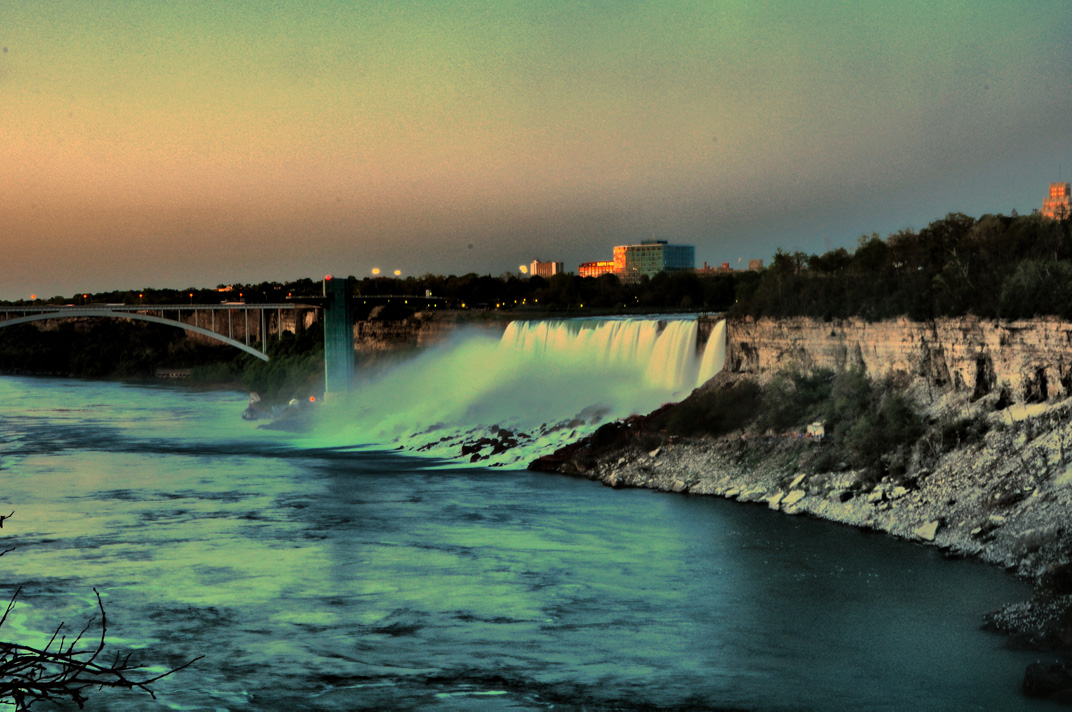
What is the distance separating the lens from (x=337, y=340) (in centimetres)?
5759

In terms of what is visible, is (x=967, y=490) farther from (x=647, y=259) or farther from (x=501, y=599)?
(x=647, y=259)

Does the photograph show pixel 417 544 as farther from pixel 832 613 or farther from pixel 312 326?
pixel 312 326

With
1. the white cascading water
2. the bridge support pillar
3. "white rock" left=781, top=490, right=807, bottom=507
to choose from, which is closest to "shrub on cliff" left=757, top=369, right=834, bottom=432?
"white rock" left=781, top=490, right=807, bottom=507

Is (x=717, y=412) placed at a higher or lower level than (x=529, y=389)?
higher

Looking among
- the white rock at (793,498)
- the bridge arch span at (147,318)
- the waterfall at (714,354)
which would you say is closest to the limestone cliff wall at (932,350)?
the waterfall at (714,354)

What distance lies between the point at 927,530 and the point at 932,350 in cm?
629

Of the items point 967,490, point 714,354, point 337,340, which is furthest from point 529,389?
point 967,490

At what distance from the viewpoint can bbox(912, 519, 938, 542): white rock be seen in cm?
1919

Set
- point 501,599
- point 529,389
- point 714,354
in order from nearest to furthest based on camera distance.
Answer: point 501,599 < point 714,354 < point 529,389

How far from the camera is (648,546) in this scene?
2058cm

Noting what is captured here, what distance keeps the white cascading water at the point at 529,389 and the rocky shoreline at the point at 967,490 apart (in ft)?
20.2

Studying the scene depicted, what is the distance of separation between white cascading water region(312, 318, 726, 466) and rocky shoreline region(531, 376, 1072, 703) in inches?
243

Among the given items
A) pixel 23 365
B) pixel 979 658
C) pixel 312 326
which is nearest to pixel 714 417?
pixel 979 658

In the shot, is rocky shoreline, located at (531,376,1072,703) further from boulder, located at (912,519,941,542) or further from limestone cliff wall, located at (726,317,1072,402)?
limestone cliff wall, located at (726,317,1072,402)
